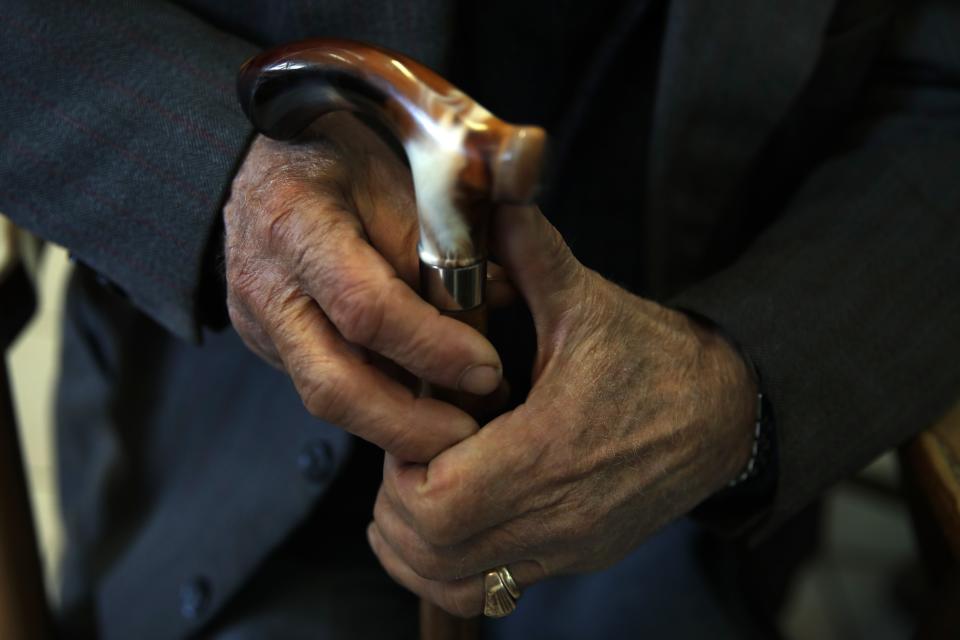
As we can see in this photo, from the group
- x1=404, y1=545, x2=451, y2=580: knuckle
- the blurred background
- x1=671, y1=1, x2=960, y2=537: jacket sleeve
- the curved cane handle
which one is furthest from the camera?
the blurred background

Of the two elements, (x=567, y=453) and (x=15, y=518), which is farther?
(x=15, y=518)

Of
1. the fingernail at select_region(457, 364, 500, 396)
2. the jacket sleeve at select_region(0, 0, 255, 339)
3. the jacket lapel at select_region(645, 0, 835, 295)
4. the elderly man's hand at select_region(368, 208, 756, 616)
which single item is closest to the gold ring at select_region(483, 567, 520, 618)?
the elderly man's hand at select_region(368, 208, 756, 616)

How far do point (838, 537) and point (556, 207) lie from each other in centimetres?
113

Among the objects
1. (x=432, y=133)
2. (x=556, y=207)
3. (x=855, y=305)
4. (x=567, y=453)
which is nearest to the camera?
(x=432, y=133)

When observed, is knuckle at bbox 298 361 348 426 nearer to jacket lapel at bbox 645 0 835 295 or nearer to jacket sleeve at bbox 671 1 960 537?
jacket sleeve at bbox 671 1 960 537

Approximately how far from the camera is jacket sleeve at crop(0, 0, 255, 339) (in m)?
0.46

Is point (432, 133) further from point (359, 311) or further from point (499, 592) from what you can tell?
point (499, 592)

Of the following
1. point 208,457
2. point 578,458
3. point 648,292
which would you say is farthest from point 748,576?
point 208,457

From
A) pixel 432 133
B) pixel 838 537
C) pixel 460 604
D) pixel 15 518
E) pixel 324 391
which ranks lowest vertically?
pixel 838 537

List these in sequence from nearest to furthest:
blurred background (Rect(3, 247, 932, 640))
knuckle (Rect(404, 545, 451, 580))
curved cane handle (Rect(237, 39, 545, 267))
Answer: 1. curved cane handle (Rect(237, 39, 545, 267))
2. knuckle (Rect(404, 545, 451, 580))
3. blurred background (Rect(3, 247, 932, 640))

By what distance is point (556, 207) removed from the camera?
2.20 ft

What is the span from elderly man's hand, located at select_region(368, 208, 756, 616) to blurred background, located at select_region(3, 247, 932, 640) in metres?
0.92

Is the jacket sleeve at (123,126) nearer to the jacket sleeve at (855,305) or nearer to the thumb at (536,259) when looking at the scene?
the thumb at (536,259)

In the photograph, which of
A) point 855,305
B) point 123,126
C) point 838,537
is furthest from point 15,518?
point 838,537
